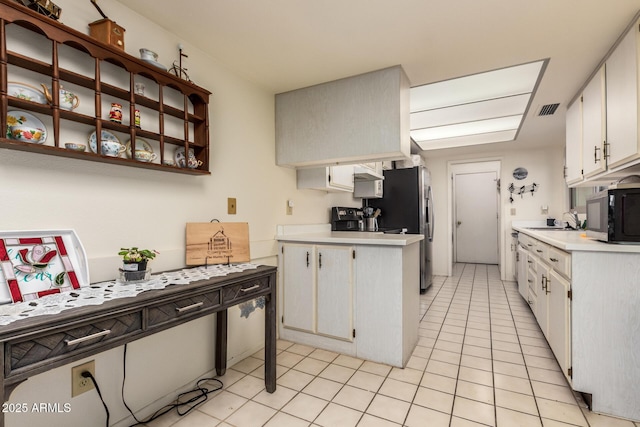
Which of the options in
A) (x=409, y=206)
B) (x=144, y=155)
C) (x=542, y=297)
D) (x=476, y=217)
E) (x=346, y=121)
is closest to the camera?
(x=144, y=155)

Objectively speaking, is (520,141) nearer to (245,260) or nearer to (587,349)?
(587,349)

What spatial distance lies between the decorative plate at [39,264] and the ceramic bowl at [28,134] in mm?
361

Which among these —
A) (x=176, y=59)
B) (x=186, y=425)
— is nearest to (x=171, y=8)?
(x=176, y=59)

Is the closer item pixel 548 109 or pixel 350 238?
pixel 350 238

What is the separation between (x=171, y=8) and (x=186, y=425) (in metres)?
2.14

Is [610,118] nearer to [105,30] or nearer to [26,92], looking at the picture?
[105,30]

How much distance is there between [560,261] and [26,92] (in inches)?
112

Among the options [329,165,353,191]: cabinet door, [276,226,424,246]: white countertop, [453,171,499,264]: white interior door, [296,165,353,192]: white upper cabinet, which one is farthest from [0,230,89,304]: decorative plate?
[453,171,499,264]: white interior door

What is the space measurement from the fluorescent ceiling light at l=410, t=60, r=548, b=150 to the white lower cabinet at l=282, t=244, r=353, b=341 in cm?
176

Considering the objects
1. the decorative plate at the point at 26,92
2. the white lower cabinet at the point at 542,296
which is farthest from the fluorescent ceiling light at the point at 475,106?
the decorative plate at the point at 26,92

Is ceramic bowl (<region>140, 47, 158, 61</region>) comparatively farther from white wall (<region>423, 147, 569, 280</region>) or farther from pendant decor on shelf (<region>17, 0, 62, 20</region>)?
white wall (<region>423, 147, 569, 280</region>)

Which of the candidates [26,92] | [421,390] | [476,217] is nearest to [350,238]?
[421,390]

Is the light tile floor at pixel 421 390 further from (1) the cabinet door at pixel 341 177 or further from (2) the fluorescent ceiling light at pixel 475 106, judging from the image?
(2) the fluorescent ceiling light at pixel 475 106

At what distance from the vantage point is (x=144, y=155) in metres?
1.59
